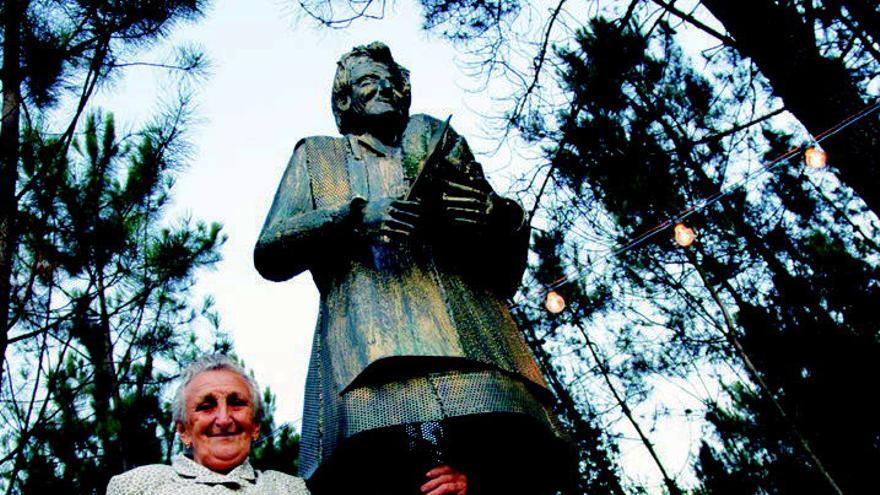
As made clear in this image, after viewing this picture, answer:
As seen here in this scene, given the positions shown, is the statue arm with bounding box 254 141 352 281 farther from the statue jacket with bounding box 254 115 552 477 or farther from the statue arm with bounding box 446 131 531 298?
the statue arm with bounding box 446 131 531 298

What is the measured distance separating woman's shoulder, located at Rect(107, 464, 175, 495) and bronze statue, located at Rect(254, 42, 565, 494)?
1.03 feet

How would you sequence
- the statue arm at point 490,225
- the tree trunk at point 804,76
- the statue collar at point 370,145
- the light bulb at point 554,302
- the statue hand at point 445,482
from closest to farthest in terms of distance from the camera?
1. the statue hand at point 445,482
2. the statue arm at point 490,225
3. the statue collar at point 370,145
4. the tree trunk at point 804,76
5. the light bulb at point 554,302

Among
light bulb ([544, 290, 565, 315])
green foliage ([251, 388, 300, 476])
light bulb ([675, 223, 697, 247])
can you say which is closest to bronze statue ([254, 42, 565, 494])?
green foliage ([251, 388, 300, 476])

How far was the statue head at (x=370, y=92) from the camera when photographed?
2232 mm

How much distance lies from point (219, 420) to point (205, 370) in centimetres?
15

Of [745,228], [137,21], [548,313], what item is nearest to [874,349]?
[745,228]

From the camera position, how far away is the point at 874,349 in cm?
766

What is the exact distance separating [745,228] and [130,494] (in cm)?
863

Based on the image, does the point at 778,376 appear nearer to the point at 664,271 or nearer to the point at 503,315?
the point at 664,271

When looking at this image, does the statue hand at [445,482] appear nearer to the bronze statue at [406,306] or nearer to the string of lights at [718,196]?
the bronze statue at [406,306]

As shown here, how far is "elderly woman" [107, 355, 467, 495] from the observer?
5.24 feet

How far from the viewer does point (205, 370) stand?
5.99 ft

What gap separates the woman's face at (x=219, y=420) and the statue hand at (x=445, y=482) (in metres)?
0.47

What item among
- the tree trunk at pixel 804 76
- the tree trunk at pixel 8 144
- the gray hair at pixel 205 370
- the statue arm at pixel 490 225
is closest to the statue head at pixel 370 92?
the statue arm at pixel 490 225
